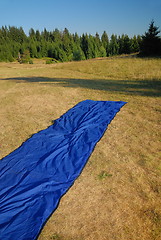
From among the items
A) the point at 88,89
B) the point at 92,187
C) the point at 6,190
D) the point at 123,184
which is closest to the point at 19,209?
the point at 6,190

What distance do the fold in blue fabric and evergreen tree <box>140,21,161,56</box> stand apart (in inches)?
674

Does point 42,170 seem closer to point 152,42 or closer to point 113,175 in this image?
point 113,175

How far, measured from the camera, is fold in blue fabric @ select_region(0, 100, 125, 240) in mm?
2744

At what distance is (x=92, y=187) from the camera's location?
337 centimetres

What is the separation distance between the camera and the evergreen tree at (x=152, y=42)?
1891cm

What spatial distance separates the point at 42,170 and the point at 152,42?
2123 cm

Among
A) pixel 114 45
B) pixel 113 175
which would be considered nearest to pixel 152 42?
pixel 113 175

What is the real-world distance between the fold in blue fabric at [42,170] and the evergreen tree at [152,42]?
17.1m

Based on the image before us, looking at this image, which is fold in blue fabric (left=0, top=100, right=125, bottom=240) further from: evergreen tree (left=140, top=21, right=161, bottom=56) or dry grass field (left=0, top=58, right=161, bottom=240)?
evergreen tree (left=140, top=21, right=161, bottom=56)

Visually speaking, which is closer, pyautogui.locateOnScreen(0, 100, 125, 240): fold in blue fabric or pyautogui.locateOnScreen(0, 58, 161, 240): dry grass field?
pyautogui.locateOnScreen(0, 58, 161, 240): dry grass field

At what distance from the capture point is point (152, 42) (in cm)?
1916

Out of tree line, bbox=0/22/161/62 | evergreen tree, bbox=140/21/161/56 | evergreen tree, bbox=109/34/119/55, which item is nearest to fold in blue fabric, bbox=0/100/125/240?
evergreen tree, bbox=140/21/161/56

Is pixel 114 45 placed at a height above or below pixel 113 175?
above

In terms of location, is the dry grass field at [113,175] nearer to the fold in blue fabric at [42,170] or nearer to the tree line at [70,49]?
the fold in blue fabric at [42,170]
